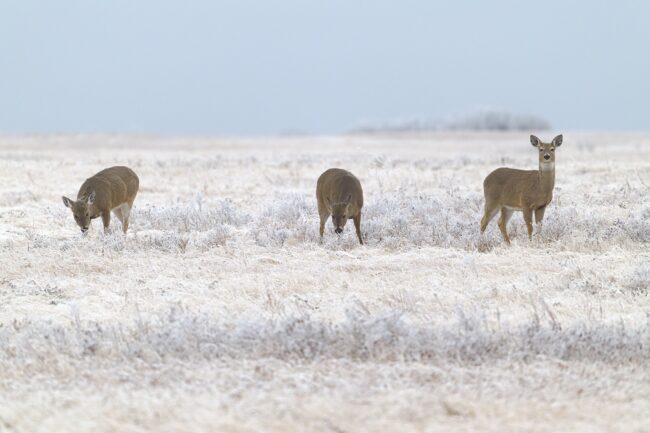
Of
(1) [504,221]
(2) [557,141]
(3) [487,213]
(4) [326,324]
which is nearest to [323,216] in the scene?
(3) [487,213]

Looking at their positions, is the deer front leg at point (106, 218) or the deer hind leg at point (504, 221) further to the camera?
the deer front leg at point (106, 218)

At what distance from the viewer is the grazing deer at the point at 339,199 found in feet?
38.5

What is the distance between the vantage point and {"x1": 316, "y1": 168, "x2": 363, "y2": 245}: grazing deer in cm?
1174

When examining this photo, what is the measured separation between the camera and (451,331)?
6.61 m

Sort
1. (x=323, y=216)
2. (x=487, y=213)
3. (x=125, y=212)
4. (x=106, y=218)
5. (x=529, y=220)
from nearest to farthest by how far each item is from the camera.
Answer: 1. (x=529, y=220)
2. (x=487, y=213)
3. (x=323, y=216)
4. (x=106, y=218)
5. (x=125, y=212)

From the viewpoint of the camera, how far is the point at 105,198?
12672 millimetres

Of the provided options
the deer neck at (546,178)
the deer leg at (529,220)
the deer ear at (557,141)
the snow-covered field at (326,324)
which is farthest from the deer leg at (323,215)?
the deer ear at (557,141)

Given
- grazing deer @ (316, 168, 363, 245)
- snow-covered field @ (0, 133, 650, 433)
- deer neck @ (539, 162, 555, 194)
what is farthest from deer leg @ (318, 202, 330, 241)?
deer neck @ (539, 162, 555, 194)

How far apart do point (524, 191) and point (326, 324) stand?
19.8ft

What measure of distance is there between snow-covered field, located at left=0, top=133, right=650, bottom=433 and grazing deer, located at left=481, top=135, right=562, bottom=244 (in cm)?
34

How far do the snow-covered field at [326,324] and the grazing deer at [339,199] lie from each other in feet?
0.98

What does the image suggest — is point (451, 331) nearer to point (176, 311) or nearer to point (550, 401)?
point (550, 401)

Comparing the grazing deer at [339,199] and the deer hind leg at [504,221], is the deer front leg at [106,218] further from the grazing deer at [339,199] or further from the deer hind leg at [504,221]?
the deer hind leg at [504,221]

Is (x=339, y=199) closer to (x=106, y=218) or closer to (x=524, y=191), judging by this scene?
(x=524, y=191)
